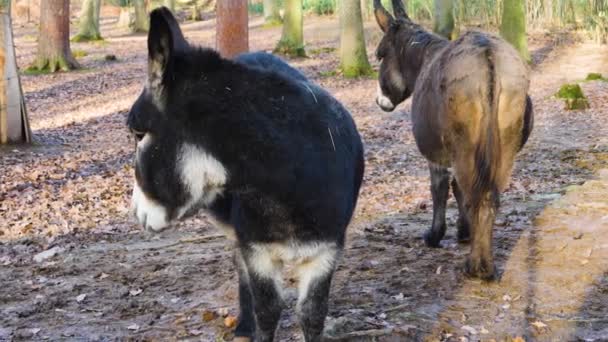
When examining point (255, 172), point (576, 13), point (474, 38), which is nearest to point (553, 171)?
point (474, 38)

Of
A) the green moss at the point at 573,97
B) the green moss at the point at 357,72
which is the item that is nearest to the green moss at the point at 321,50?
the green moss at the point at 357,72

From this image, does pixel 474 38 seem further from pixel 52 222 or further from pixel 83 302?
pixel 52 222

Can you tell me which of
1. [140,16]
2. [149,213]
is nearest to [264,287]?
[149,213]

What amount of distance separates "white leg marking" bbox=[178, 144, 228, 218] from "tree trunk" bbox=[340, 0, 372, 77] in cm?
1358

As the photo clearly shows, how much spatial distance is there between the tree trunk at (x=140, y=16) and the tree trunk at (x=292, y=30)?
11698 mm

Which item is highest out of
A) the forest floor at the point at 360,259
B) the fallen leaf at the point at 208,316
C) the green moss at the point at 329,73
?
the fallen leaf at the point at 208,316

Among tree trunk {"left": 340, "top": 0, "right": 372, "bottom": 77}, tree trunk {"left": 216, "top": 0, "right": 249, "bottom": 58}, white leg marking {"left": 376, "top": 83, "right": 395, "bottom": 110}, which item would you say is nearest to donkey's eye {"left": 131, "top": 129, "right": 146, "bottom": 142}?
white leg marking {"left": 376, "top": 83, "right": 395, "bottom": 110}

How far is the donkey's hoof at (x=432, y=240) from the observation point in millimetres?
6371

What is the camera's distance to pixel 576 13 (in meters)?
25.1

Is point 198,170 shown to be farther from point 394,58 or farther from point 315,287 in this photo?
point 394,58

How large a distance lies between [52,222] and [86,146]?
151 inches

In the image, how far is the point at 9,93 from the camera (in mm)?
10242

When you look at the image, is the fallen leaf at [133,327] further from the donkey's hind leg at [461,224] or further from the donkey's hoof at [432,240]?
the donkey's hind leg at [461,224]

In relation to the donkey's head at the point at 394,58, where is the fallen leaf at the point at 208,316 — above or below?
below
